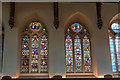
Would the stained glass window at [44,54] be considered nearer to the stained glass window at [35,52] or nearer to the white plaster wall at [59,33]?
the stained glass window at [35,52]

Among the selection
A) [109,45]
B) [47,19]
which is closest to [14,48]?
[47,19]

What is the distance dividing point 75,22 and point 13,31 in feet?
12.2

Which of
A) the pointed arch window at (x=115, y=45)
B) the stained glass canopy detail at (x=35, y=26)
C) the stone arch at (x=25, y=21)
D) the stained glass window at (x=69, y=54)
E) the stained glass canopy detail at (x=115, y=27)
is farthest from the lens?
the stained glass canopy detail at (x=115, y=27)

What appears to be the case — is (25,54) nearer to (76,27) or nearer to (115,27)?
(76,27)

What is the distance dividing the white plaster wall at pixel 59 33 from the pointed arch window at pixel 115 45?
0.97 metres

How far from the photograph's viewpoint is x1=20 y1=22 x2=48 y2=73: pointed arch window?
938cm

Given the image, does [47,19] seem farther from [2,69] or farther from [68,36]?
[2,69]

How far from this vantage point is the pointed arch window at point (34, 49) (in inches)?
369

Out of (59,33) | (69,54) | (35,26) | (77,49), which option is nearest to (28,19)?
(35,26)

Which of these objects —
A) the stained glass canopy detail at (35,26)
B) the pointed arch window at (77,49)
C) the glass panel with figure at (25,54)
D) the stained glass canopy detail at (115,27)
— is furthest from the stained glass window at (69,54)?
the stained glass canopy detail at (115,27)

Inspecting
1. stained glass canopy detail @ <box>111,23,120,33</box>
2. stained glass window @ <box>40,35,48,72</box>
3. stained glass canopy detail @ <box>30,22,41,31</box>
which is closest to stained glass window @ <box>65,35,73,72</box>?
stained glass window @ <box>40,35,48,72</box>

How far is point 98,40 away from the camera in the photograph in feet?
30.1

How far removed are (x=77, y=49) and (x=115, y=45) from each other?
2.34 m

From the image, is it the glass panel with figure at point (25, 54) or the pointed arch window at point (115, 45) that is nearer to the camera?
the glass panel with figure at point (25, 54)
